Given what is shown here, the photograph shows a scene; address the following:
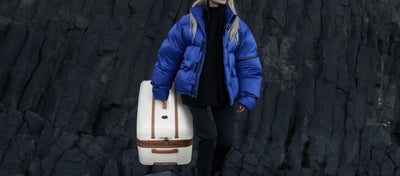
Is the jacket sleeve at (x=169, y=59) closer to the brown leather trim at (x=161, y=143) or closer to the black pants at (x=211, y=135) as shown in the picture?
the black pants at (x=211, y=135)

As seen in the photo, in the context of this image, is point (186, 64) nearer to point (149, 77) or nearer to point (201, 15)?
point (201, 15)

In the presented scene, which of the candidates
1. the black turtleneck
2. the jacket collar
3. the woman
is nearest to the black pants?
the woman

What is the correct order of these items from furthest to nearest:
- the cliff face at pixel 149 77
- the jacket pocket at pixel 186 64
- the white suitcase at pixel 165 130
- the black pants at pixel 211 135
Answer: the cliff face at pixel 149 77, the white suitcase at pixel 165 130, the black pants at pixel 211 135, the jacket pocket at pixel 186 64

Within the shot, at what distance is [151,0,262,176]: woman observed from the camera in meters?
4.14

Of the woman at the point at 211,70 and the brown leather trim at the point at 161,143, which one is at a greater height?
the woman at the point at 211,70

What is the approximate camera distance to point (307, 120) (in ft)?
28.4

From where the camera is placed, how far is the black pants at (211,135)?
423 centimetres

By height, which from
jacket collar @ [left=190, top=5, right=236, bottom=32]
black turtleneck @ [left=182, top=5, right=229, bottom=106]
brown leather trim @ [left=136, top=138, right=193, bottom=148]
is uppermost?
jacket collar @ [left=190, top=5, right=236, bottom=32]

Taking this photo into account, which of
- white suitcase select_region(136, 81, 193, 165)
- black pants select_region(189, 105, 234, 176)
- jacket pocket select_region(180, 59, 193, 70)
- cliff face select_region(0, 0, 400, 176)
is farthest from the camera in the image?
cliff face select_region(0, 0, 400, 176)

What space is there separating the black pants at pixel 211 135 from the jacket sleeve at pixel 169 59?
419 mm

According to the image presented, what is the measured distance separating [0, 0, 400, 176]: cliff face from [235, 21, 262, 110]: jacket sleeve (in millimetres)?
3732

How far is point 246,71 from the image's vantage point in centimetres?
431

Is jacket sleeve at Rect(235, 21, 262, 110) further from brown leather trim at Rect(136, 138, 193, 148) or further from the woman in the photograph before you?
brown leather trim at Rect(136, 138, 193, 148)

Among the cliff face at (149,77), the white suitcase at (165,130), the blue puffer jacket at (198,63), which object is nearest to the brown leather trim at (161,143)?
the white suitcase at (165,130)
